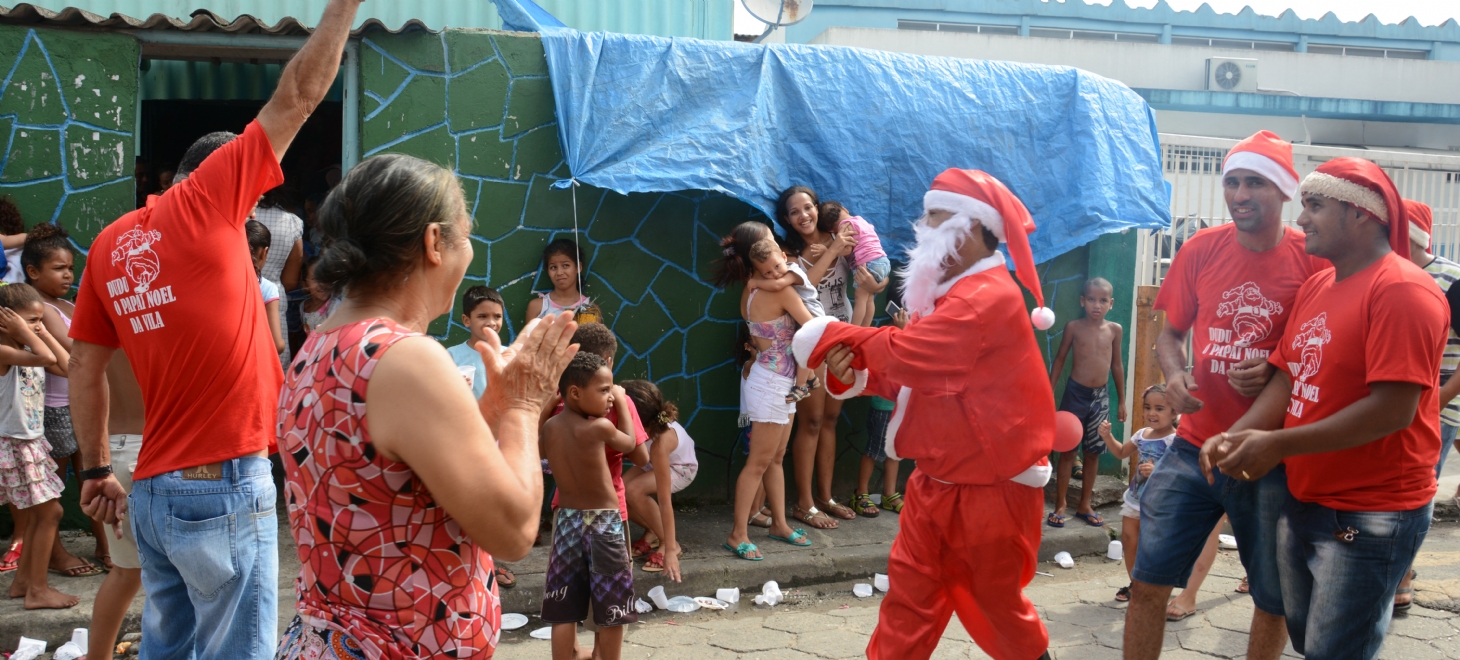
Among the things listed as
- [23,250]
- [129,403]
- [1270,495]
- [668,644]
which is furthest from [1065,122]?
[23,250]

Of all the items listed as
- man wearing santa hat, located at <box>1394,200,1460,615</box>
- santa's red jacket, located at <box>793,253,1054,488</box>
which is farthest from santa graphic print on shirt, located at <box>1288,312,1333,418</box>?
man wearing santa hat, located at <box>1394,200,1460,615</box>

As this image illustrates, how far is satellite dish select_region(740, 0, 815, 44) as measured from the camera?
272 inches

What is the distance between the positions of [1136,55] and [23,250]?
2548 cm

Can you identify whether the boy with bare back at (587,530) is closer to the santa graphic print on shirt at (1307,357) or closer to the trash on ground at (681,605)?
the trash on ground at (681,605)

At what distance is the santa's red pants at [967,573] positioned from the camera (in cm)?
342

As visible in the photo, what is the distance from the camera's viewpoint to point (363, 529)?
5.84ft

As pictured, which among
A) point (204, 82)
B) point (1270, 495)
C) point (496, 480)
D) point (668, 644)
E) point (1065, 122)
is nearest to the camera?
point (496, 480)

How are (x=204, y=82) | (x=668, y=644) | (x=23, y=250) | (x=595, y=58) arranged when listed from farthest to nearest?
1. (x=204, y=82)
2. (x=595, y=58)
3. (x=23, y=250)
4. (x=668, y=644)

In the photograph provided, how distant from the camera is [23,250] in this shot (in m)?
5.11

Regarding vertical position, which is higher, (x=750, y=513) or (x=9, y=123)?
(x=9, y=123)

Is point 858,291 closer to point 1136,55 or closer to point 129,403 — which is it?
point 129,403

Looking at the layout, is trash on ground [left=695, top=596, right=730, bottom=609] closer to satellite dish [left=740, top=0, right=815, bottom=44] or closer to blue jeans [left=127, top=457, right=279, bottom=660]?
blue jeans [left=127, top=457, right=279, bottom=660]

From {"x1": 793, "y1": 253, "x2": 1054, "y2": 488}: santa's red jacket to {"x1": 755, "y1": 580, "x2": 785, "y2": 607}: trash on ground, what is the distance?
6.15ft

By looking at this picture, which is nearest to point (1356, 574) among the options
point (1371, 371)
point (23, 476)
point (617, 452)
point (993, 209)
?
point (1371, 371)
